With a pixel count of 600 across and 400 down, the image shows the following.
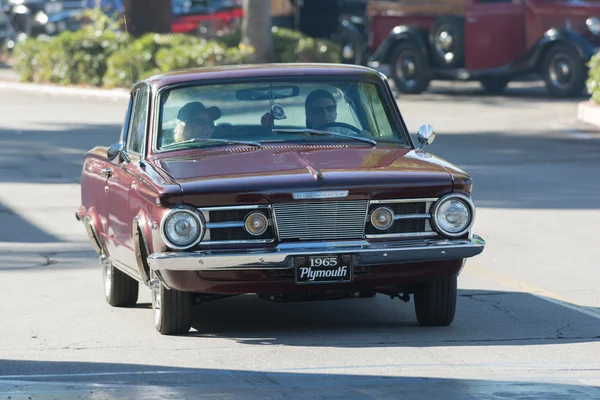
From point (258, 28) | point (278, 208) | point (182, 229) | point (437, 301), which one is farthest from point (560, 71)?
point (182, 229)

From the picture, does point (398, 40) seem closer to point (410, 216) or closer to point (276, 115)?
point (276, 115)

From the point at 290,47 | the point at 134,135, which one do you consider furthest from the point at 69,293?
the point at 290,47

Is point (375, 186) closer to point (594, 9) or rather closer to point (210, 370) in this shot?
point (210, 370)

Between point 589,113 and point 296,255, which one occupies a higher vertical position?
point 296,255

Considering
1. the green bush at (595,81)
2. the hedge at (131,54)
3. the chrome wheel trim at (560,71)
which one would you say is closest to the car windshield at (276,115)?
the green bush at (595,81)

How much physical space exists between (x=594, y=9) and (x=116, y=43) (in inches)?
422

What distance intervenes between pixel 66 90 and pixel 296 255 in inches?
887

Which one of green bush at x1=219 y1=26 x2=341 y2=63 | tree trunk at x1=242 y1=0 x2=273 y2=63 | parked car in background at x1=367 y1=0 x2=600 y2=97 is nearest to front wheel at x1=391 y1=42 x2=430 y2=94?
parked car in background at x1=367 y1=0 x2=600 y2=97

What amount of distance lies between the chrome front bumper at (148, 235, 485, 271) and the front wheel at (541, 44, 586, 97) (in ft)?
57.1

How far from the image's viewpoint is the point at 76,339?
823 cm

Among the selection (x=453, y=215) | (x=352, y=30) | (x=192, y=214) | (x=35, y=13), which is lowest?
(x=35, y=13)

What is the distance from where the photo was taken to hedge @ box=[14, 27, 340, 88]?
27891 millimetres

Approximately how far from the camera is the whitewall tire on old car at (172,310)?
7.94m

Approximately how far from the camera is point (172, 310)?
26.3ft
